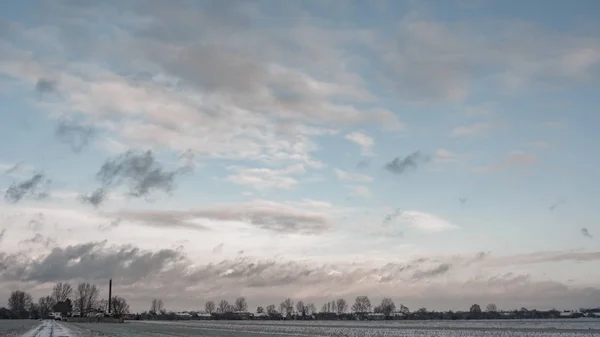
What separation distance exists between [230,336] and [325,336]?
15.0 meters

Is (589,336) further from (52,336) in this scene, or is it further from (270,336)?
(52,336)

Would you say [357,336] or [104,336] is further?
[357,336]

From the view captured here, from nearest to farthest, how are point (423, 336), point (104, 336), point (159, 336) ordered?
point (104, 336) < point (159, 336) < point (423, 336)

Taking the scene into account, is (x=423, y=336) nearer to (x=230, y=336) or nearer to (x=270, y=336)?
(x=270, y=336)

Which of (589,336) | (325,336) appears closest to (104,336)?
(325,336)

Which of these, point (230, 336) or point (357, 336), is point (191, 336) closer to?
point (230, 336)

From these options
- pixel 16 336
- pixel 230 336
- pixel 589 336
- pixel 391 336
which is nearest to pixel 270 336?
pixel 230 336

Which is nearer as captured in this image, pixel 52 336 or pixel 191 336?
pixel 52 336

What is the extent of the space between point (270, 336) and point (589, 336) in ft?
164

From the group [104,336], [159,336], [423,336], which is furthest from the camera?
[423,336]

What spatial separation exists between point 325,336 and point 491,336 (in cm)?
2633

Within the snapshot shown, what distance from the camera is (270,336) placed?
320ft

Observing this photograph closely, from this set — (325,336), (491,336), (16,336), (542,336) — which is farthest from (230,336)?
(542,336)

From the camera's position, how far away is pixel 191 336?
95812mm
